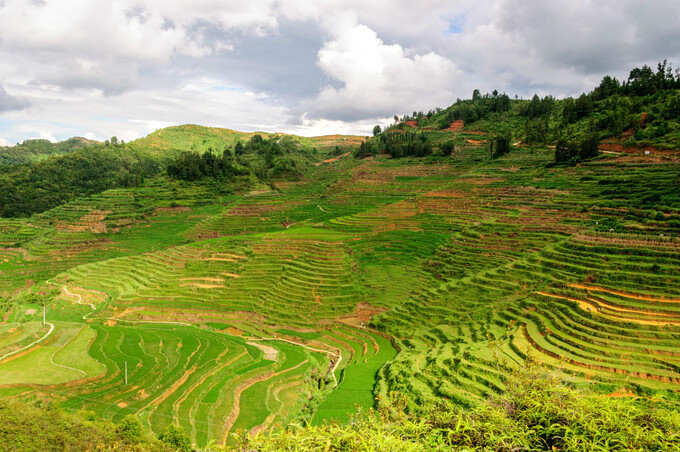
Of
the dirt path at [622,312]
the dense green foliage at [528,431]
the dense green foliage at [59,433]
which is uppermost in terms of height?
the dense green foliage at [528,431]

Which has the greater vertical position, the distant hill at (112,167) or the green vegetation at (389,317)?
the distant hill at (112,167)

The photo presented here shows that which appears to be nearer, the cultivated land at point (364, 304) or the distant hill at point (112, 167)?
the cultivated land at point (364, 304)

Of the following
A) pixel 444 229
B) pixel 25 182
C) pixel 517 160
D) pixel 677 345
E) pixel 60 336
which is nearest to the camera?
pixel 677 345

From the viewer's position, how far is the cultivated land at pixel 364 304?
15117 millimetres

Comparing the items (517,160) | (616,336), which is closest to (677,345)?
(616,336)

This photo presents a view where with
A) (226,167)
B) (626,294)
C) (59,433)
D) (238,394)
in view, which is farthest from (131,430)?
(226,167)

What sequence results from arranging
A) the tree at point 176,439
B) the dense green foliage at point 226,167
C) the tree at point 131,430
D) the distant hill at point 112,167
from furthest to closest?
the dense green foliage at point 226,167 → the distant hill at point 112,167 → the tree at point 176,439 → the tree at point 131,430

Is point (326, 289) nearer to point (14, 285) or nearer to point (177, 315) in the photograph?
point (177, 315)

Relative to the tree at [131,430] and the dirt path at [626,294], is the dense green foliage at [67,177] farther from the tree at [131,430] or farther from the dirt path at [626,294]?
the dirt path at [626,294]

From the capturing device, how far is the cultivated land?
49.6 ft

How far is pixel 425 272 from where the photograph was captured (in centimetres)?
2786

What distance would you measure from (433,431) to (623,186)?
34.1m

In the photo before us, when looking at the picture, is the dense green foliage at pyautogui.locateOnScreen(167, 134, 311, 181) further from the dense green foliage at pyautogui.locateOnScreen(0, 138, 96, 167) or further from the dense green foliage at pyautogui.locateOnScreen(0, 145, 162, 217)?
the dense green foliage at pyautogui.locateOnScreen(0, 138, 96, 167)

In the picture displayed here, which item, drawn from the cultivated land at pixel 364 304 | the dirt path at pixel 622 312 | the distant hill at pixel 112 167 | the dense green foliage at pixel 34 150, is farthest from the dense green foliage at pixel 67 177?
the dirt path at pixel 622 312
